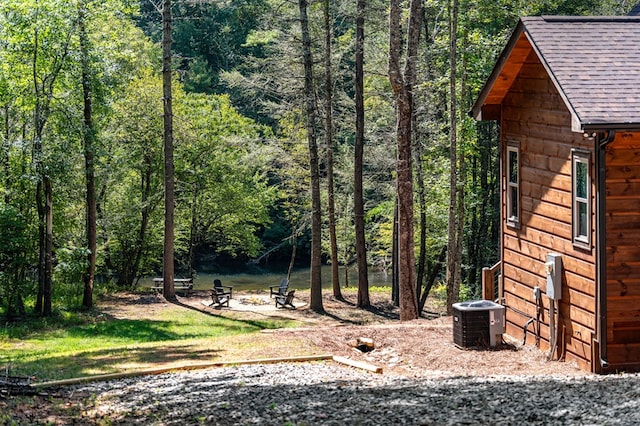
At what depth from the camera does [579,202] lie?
13.8m

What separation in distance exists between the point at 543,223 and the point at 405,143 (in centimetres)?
526

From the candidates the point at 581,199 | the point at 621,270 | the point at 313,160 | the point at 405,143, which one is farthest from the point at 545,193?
the point at 313,160

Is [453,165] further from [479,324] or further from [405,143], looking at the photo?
[479,324]

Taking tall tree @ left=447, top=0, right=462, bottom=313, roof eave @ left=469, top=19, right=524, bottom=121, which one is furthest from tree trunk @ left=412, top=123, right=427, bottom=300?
roof eave @ left=469, top=19, right=524, bottom=121

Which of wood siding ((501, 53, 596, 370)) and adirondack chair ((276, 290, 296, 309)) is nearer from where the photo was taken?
wood siding ((501, 53, 596, 370))

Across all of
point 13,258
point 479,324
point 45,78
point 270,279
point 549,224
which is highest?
point 45,78

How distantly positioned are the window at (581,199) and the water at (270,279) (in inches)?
1151

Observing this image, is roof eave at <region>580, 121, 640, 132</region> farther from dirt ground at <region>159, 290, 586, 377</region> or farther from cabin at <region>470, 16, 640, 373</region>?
dirt ground at <region>159, 290, 586, 377</region>

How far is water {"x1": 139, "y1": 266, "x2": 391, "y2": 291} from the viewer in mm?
43688

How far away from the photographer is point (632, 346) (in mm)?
13211

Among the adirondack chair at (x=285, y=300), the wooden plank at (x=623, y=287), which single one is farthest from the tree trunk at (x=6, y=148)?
the wooden plank at (x=623, y=287)

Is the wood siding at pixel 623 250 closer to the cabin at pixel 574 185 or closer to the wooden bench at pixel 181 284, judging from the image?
the cabin at pixel 574 185

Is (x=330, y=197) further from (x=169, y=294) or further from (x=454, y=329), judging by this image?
(x=454, y=329)

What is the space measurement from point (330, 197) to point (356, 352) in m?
15.2
